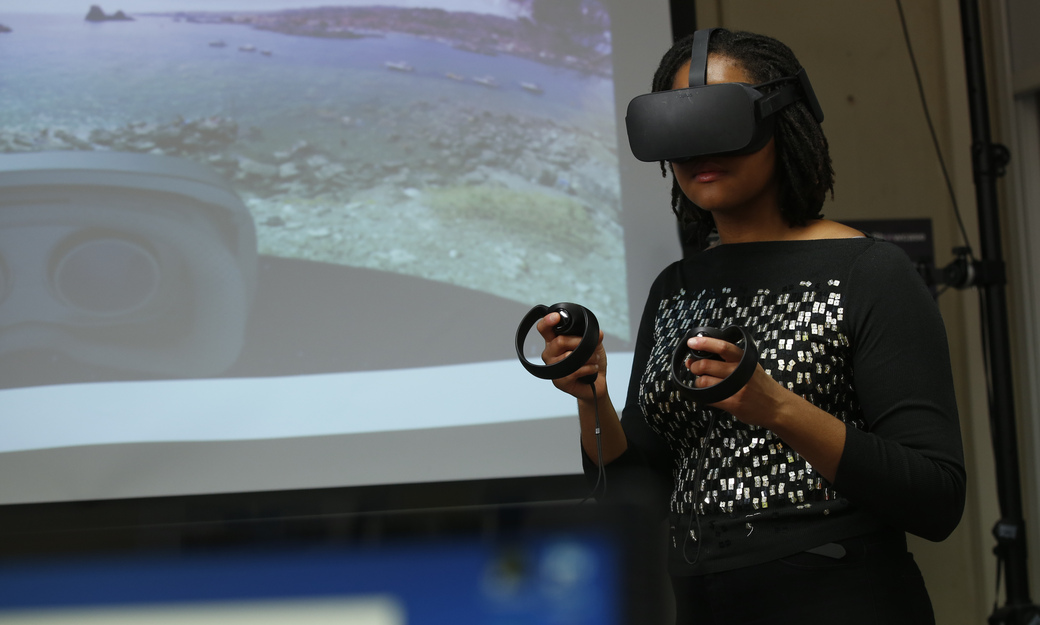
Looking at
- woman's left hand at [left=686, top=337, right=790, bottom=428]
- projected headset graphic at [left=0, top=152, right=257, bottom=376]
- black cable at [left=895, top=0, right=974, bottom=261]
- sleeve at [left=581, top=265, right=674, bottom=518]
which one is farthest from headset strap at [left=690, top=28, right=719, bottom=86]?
black cable at [left=895, top=0, right=974, bottom=261]

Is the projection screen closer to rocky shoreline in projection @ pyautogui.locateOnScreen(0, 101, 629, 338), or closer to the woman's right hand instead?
rocky shoreline in projection @ pyautogui.locateOnScreen(0, 101, 629, 338)

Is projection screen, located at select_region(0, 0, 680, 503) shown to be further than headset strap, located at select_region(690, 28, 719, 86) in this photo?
Yes

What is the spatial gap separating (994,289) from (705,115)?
5.55 ft

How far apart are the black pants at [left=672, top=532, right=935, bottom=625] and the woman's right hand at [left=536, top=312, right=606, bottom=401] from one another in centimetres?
23

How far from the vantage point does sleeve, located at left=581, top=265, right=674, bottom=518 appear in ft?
3.07

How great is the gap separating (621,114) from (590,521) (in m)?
1.81

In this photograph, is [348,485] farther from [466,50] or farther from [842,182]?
[842,182]

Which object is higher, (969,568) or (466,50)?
(466,50)

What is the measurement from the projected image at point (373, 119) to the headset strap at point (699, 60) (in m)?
1.08

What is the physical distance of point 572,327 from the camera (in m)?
0.83

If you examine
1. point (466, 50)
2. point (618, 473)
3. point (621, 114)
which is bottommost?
point (618, 473)

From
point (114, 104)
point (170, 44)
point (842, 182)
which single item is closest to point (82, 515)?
point (114, 104)

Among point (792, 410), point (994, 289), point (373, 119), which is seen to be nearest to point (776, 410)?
point (792, 410)

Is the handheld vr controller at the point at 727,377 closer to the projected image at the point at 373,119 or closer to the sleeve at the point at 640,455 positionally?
the sleeve at the point at 640,455
